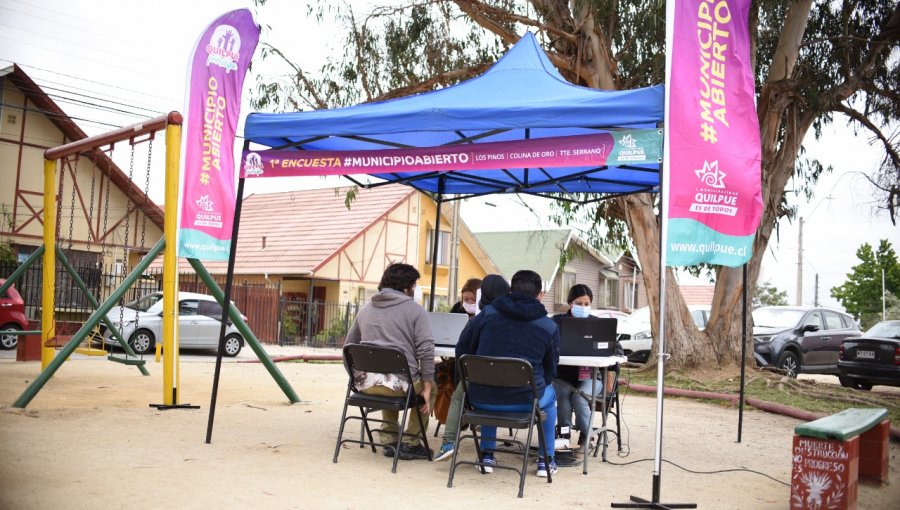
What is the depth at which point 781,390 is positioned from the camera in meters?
13.5

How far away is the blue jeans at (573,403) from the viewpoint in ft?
23.4

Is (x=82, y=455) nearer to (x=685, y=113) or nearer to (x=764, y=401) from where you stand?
(x=685, y=113)

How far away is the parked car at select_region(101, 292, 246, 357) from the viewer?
59.9 feet

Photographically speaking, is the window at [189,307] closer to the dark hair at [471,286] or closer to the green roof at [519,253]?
the dark hair at [471,286]

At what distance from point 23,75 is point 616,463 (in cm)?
2097

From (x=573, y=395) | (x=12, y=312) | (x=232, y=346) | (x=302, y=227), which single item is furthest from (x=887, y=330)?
(x=302, y=227)

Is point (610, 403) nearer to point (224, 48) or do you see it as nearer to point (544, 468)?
point (544, 468)

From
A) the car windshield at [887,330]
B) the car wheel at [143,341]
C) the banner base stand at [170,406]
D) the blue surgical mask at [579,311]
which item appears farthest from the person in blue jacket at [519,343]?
the car wheel at [143,341]

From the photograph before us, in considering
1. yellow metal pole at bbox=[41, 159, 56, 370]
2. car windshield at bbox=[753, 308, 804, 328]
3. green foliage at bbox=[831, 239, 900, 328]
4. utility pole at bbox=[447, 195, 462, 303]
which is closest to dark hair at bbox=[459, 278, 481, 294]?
yellow metal pole at bbox=[41, 159, 56, 370]

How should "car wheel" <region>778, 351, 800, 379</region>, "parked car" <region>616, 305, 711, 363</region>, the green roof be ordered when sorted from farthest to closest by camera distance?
the green roof, "parked car" <region>616, 305, 711, 363</region>, "car wheel" <region>778, 351, 800, 379</region>

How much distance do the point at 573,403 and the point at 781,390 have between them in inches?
301

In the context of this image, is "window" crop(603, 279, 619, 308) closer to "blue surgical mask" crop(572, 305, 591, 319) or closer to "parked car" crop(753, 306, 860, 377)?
"parked car" crop(753, 306, 860, 377)

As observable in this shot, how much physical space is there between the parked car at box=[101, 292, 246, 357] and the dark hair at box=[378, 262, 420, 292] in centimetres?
1210

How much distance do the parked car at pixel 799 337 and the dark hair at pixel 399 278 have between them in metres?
11.3
